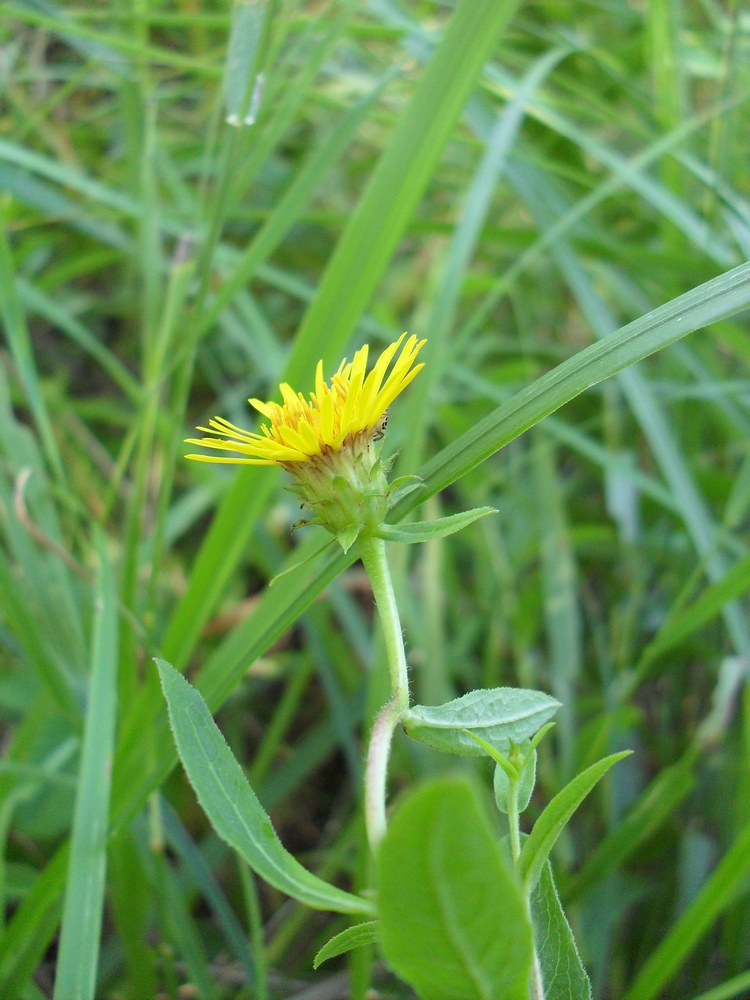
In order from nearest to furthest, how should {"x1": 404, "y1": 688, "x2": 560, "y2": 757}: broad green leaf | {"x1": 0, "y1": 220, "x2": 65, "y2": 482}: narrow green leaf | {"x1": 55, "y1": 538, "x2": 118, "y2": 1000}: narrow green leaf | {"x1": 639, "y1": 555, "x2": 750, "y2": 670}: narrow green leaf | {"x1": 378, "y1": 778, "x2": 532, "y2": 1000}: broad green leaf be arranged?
{"x1": 378, "y1": 778, "x2": 532, "y2": 1000}: broad green leaf
{"x1": 404, "y1": 688, "x2": 560, "y2": 757}: broad green leaf
{"x1": 55, "y1": 538, "x2": 118, "y2": 1000}: narrow green leaf
{"x1": 639, "y1": 555, "x2": 750, "y2": 670}: narrow green leaf
{"x1": 0, "y1": 220, "x2": 65, "y2": 482}: narrow green leaf

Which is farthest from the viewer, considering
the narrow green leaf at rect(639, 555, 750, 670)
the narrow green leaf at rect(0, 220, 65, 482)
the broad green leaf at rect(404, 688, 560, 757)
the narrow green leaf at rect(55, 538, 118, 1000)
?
the narrow green leaf at rect(0, 220, 65, 482)

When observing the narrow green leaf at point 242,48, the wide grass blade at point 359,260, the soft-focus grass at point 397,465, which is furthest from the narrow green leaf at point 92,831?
the narrow green leaf at point 242,48

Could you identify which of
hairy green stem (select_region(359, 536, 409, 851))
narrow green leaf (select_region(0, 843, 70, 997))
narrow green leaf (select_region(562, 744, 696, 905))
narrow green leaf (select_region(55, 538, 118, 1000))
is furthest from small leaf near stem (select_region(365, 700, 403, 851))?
narrow green leaf (select_region(562, 744, 696, 905))

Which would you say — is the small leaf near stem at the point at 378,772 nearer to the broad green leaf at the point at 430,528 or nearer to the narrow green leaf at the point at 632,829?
the broad green leaf at the point at 430,528

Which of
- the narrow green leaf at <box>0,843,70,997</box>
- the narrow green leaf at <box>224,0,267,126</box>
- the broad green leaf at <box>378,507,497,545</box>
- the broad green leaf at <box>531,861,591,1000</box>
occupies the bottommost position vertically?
the broad green leaf at <box>531,861,591,1000</box>

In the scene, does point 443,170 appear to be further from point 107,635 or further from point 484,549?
point 107,635

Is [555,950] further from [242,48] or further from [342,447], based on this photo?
[242,48]

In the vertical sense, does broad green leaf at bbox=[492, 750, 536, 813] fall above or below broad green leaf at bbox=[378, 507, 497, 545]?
below

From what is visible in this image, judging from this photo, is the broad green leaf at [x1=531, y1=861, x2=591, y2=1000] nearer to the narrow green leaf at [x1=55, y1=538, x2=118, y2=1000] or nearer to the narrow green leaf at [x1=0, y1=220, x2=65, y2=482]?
the narrow green leaf at [x1=55, y1=538, x2=118, y2=1000]
